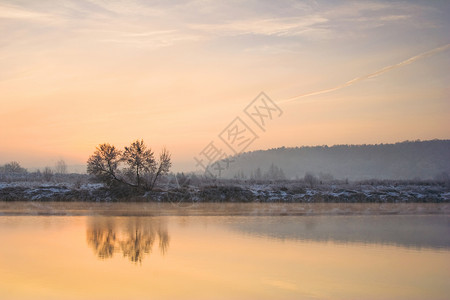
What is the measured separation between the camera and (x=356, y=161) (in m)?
130

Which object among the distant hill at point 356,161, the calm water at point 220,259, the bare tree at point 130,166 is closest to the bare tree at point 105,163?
the bare tree at point 130,166

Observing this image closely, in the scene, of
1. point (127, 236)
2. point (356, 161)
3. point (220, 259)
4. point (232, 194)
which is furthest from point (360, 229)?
point (356, 161)

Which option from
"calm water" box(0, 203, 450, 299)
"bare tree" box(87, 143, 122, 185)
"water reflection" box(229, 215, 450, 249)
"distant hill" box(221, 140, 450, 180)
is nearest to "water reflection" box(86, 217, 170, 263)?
"calm water" box(0, 203, 450, 299)

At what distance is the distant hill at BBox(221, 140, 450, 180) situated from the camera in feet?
361

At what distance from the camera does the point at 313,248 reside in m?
14.4

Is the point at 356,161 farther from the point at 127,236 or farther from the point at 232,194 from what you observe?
the point at 127,236

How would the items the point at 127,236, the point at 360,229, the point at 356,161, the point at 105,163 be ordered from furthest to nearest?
1. the point at 356,161
2. the point at 105,163
3. the point at 360,229
4. the point at 127,236

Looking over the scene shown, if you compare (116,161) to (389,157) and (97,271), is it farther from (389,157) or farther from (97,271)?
(389,157)

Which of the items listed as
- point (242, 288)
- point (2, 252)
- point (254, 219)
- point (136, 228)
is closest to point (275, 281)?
point (242, 288)

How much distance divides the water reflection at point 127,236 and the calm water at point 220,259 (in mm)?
31

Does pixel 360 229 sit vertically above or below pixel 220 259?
above

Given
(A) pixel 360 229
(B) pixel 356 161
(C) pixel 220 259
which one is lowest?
(C) pixel 220 259

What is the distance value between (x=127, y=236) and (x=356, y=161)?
119378 mm

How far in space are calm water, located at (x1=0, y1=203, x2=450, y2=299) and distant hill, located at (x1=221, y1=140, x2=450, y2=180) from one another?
80.7 metres
